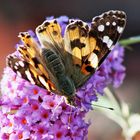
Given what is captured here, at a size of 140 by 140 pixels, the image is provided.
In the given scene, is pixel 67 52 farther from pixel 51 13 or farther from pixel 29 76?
pixel 51 13

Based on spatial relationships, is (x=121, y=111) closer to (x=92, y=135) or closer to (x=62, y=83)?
(x=62, y=83)

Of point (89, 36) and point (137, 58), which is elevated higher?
point (137, 58)

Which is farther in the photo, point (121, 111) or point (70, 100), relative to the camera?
point (121, 111)

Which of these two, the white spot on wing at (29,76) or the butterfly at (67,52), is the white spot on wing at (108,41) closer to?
the butterfly at (67,52)

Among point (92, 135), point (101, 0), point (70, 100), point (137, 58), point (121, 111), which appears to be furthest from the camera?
point (101, 0)

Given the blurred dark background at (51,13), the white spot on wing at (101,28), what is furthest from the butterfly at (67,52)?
the blurred dark background at (51,13)

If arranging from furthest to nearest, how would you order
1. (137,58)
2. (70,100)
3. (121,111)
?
1. (137,58)
2. (121,111)
3. (70,100)

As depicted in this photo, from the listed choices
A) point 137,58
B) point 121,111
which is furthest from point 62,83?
point 137,58
